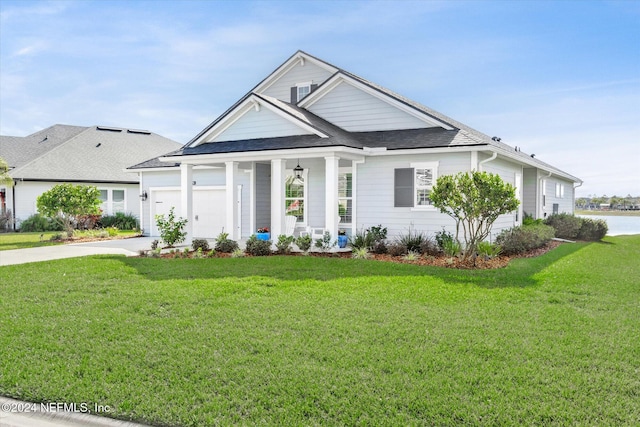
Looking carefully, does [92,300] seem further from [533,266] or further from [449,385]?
[533,266]

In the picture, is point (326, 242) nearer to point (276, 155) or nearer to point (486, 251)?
point (276, 155)

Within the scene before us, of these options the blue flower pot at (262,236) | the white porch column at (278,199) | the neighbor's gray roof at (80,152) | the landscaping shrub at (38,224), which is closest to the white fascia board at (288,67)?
the white porch column at (278,199)

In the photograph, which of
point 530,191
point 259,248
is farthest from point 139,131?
point 530,191

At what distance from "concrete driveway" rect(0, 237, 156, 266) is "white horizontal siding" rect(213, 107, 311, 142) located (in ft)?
15.7

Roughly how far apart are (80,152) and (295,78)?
15.7 meters

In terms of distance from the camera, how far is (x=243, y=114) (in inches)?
587

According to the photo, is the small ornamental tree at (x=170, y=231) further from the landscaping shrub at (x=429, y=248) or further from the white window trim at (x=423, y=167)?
the landscaping shrub at (x=429, y=248)

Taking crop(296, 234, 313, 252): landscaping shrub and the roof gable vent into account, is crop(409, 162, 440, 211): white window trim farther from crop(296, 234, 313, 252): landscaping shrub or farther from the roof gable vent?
the roof gable vent

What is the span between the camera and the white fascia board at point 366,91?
14.7m

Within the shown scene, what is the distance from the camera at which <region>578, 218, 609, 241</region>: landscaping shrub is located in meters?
21.5

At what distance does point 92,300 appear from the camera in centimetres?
768

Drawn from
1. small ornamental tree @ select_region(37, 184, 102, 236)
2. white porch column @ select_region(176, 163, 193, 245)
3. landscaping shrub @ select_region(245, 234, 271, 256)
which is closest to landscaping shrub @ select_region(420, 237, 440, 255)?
landscaping shrub @ select_region(245, 234, 271, 256)

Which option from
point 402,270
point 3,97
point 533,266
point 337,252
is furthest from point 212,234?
point 3,97

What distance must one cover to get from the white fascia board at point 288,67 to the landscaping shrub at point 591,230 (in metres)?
13.4
